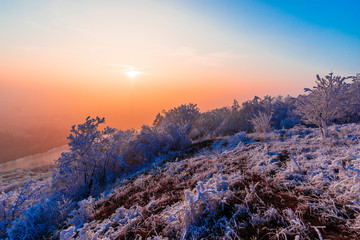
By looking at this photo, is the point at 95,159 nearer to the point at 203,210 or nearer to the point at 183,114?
the point at 203,210

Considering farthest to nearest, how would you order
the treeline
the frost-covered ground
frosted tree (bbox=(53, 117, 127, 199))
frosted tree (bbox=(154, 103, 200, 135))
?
frosted tree (bbox=(154, 103, 200, 135))
frosted tree (bbox=(53, 117, 127, 199))
the treeline
the frost-covered ground

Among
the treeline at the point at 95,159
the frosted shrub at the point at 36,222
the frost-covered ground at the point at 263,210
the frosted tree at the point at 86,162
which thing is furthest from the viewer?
the frosted tree at the point at 86,162

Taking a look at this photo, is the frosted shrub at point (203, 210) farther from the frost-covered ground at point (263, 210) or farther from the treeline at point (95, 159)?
the treeline at point (95, 159)

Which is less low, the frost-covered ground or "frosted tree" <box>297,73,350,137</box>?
"frosted tree" <box>297,73,350,137</box>

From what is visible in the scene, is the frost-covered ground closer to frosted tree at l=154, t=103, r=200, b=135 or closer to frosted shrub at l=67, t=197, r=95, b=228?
frosted shrub at l=67, t=197, r=95, b=228

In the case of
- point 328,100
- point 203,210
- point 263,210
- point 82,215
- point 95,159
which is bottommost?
point 95,159

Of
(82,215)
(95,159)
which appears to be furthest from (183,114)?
(82,215)

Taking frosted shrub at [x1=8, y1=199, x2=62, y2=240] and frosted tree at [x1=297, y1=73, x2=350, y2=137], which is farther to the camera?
frosted tree at [x1=297, y1=73, x2=350, y2=137]

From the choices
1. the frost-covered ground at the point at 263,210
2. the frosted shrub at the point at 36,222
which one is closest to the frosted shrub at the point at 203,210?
the frost-covered ground at the point at 263,210

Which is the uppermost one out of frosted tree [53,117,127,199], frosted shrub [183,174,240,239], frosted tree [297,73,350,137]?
frosted tree [297,73,350,137]

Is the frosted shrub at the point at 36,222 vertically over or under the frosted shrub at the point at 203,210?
under

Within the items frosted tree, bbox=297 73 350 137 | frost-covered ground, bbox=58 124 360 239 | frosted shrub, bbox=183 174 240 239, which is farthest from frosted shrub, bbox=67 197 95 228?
frosted tree, bbox=297 73 350 137

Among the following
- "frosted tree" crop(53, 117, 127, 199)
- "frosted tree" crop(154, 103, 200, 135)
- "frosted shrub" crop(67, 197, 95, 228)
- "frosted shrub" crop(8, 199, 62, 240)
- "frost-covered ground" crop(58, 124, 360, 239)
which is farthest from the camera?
"frosted tree" crop(154, 103, 200, 135)

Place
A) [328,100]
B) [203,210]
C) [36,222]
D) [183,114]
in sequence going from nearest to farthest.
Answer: [203,210] < [36,222] < [328,100] < [183,114]
